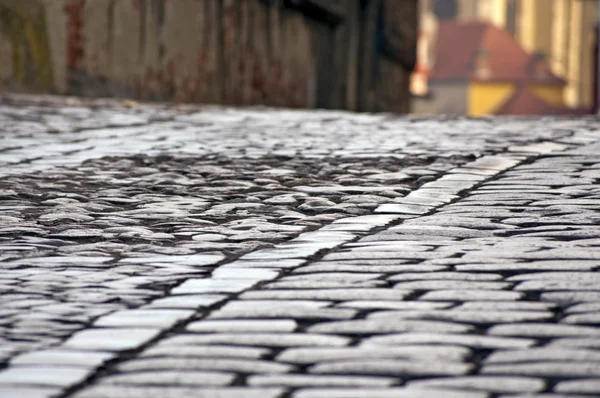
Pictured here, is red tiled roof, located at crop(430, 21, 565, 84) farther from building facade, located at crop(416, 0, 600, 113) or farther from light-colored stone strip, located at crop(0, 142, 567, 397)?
light-colored stone strip, located at crop(0, 142, 567, 397)

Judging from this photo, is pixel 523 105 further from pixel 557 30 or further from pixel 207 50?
pixel 207 50

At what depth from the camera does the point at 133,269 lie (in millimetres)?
4043

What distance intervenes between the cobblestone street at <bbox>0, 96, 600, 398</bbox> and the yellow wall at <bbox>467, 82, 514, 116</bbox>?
66.3 metres

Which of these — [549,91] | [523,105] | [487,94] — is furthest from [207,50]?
[487,94]

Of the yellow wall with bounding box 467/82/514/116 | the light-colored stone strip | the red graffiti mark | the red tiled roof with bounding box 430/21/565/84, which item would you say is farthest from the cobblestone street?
the yellow wall with bounding box 467/82/514/116

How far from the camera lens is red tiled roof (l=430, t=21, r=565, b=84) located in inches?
2840

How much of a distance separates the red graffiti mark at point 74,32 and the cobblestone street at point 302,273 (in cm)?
494

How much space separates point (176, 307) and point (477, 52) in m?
71.4

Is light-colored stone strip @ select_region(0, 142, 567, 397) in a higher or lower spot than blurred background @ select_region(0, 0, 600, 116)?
lower

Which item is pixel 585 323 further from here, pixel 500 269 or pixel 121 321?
pixel 121 321

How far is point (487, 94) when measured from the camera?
7350 cm

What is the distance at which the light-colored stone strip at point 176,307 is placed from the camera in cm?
281

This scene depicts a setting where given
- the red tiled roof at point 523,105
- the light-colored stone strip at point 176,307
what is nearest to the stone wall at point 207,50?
the light-colored stone strip at point 176,307

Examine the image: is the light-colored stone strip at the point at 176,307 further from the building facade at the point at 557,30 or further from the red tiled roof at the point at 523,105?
the building facade at the point at 557,30
